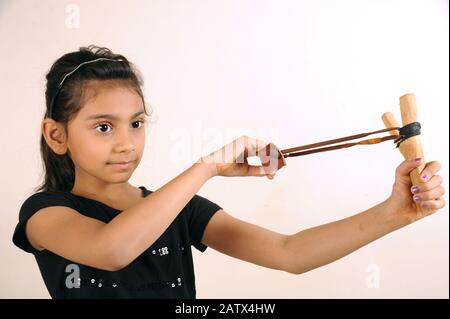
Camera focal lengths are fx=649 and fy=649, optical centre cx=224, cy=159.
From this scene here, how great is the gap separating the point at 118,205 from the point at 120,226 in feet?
0.73

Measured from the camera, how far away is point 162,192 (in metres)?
0.88

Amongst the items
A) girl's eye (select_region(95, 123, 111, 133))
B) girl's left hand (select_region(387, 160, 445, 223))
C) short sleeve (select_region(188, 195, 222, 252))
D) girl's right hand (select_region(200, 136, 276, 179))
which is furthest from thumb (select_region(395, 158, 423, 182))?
girl's eye (select_region(95, 123, 111, 133))

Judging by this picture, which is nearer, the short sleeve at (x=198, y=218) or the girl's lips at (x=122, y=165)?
the girl's lips at (x=122, y=165)

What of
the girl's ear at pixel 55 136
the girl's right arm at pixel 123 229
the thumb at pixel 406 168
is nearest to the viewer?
the girl's right arm at pixel 123 229

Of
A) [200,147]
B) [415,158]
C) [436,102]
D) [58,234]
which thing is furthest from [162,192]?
[436,102]

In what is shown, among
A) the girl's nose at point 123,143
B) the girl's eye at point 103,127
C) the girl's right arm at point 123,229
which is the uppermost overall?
the girl's eye at point 103,127

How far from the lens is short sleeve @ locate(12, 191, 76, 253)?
0.97 meters

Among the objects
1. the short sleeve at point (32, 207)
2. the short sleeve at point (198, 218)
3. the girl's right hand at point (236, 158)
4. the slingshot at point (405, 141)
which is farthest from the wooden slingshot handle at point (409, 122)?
the short sleeve at point (32, 207)

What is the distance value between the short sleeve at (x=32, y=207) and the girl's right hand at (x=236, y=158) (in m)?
0.23

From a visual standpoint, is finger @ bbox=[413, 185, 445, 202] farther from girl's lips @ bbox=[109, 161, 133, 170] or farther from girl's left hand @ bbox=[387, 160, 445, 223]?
girl's lips @ bbox=[109, 161, 133, 170]

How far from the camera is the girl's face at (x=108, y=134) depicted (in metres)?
1.01

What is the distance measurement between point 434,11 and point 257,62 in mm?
568

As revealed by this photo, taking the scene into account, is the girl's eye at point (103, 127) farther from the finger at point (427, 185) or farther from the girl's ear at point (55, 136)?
the finger at point (427, 185)
